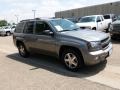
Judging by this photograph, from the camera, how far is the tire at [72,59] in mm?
6296

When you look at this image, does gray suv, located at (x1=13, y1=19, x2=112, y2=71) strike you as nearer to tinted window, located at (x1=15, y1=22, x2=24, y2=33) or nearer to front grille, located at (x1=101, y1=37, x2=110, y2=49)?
front grille, located at (x1=101, y1=37, x2=110, y2=49)

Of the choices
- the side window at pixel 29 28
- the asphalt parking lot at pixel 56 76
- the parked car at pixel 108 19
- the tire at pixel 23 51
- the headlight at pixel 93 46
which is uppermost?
the parked car at pixel 108 19

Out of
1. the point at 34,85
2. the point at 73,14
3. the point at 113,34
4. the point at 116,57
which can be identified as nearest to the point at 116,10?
the point at 73,14

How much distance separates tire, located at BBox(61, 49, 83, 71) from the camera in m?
6.30

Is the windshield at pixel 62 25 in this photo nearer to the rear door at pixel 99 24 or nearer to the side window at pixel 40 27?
the side window at pixel 40 27

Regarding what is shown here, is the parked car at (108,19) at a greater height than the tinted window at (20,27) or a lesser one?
greater

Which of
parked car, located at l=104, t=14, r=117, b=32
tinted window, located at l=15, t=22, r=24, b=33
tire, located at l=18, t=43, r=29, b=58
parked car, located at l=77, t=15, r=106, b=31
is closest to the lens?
tire, located at l=18, t=43, r=29, b=58

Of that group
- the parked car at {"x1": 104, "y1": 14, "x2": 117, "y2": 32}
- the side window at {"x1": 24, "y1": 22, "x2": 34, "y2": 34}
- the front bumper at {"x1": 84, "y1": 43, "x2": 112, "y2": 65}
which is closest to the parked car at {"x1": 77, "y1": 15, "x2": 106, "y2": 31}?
the parked car at {"x1": 104, "y1": 14, "x2": 117, "y2": 32}

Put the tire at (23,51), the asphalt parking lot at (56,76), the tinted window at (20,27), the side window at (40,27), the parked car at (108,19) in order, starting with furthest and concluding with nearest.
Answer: the parked car at (108,19)
the tinted window at (20,27)
the tire at (23,51)
the side window at (40,27)
the asphalt parking lot at (56,76)

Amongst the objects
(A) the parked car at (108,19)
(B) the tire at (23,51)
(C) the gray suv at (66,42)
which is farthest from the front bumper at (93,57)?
(A) the parked car at (108,19)

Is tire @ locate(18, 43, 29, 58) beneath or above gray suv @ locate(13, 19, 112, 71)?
beneath

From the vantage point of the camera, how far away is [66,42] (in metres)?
6.51

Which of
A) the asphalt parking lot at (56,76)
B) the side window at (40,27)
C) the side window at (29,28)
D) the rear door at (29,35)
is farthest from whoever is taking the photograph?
the side window at (29,28)

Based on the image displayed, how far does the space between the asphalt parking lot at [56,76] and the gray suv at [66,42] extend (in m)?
0.40
